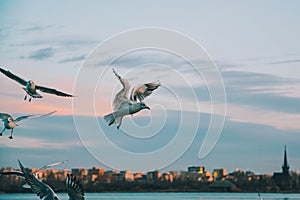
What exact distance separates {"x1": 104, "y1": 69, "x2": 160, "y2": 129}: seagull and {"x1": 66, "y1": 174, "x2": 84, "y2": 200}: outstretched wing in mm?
1259

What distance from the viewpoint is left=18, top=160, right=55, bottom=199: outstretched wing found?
16219 mm

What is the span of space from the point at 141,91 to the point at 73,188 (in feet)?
6.93

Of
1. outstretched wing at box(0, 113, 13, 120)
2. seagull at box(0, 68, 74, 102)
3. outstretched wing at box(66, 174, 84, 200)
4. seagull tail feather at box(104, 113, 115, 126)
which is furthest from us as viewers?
outstretched wing at box(0, 113, 13, 120)

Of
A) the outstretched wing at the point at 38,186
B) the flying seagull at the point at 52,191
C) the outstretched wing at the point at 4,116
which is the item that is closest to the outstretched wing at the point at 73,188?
the flying seagull at the point at 52,191

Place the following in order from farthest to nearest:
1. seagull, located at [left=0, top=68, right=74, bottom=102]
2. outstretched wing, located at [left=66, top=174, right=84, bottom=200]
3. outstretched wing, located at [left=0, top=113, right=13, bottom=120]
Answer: outstretched wing, located at [left=0, top=113, right=13, bottom=120], seagull, located at [left=0, top=68, right=74, bottom=102], outstretched wing, located at [left=66, top=174, right=84, bottom=200]

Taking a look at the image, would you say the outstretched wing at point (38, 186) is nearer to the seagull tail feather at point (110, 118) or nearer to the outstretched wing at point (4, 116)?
the outstretched wing at point (4, 116)

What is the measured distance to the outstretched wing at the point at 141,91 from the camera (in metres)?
15.8

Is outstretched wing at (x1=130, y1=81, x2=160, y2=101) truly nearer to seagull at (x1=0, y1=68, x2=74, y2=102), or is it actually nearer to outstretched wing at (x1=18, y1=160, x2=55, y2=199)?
seagull at (x1=0, y1=68, x2=74, y2=102)

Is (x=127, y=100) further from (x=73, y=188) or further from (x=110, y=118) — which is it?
(x=73, y=188)

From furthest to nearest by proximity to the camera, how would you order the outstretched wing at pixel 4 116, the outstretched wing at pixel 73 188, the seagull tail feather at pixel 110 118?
the outstretched wing at pixel 4 116 < the outstretched wing at pixel 73 188 < the seagull tail feather at pixel 110 118

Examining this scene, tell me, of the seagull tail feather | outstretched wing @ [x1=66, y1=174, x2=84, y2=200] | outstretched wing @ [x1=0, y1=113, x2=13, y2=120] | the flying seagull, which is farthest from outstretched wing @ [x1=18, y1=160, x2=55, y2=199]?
the seagull tail feather

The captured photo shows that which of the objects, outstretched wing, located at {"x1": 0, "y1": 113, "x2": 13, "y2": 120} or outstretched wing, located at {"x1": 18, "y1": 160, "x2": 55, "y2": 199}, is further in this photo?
outstretched wing, located at {"x1": 0, "y1": 113, "x2": 13, "y2": 120}

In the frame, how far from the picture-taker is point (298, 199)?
158 ft

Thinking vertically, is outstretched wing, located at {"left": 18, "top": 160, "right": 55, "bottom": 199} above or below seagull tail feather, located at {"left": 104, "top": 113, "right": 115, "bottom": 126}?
below
